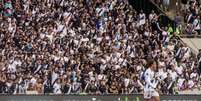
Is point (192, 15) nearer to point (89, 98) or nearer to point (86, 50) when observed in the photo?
point (86, 50)

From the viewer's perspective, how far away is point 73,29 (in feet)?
122

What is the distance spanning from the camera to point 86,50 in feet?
116

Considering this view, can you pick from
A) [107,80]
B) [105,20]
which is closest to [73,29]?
[105,20]

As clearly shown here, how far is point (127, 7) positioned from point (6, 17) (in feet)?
23.5

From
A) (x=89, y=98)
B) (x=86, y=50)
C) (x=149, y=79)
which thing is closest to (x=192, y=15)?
(x=86, y=50)

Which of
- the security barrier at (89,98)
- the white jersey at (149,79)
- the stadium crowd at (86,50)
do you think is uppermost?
the stadium crowd at (86,50)

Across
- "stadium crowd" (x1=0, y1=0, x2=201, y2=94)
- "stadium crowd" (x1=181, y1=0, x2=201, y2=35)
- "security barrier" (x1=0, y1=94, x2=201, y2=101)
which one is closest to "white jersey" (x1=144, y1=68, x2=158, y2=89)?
"security barrier" (x1=0, y1=94, x2=201, y2=101)

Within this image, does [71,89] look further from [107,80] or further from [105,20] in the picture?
[105,20]

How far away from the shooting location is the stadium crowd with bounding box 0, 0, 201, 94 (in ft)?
106

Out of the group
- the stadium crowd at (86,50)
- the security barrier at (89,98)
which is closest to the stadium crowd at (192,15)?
the stadium crowd at (86,50)

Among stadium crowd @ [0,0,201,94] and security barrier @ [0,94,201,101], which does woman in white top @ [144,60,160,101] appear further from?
stadium crowd @ [0,0,201,94]

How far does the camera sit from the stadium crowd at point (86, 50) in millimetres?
32281

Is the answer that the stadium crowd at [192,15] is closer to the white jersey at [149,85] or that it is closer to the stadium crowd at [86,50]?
the stadium crowd at [86,50]

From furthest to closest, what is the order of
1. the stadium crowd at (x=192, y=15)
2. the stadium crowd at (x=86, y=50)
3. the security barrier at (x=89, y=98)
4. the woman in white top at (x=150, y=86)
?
the stadium crowd at (x=192, y=15), the stadium crowd at (x=86, y=50), the security barrier at (x=89, y=98), the woman in white top at (x=150, y=86)
